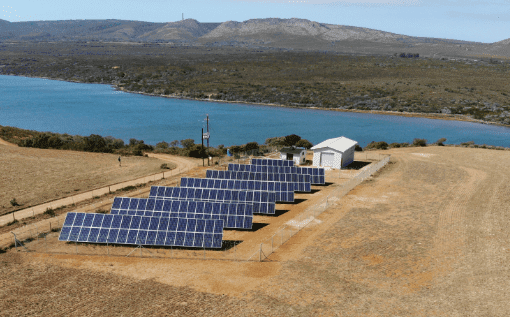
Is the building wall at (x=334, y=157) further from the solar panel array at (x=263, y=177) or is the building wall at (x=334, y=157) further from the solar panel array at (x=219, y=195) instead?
the solar panel array at (x=219, y=195)

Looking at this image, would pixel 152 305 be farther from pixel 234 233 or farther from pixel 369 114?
pixel 369 114

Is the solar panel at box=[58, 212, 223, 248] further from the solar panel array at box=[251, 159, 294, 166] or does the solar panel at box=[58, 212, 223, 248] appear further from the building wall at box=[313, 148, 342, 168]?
the building wall at box=[313, 148, 342, 168]

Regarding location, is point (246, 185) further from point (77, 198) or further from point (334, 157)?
point (334, 157)

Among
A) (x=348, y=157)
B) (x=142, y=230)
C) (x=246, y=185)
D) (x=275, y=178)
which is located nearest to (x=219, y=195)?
(x=246, y=185)

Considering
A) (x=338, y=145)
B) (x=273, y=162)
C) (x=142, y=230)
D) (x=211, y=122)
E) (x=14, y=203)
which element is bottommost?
(x=14, y=203)

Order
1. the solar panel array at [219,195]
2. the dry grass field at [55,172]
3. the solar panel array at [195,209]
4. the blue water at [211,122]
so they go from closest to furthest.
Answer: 1. the solar panel array at [195,209]
2. the solar panel array at [219,195]
3. the dry grass field at [55,172]
4. the blue water at [211,122]

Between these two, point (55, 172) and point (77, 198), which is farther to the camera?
point (55, 172)

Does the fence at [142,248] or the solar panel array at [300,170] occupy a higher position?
the solar panel array at [300,170]

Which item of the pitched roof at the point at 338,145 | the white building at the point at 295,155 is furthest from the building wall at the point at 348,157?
the white building at the point at 295,155
